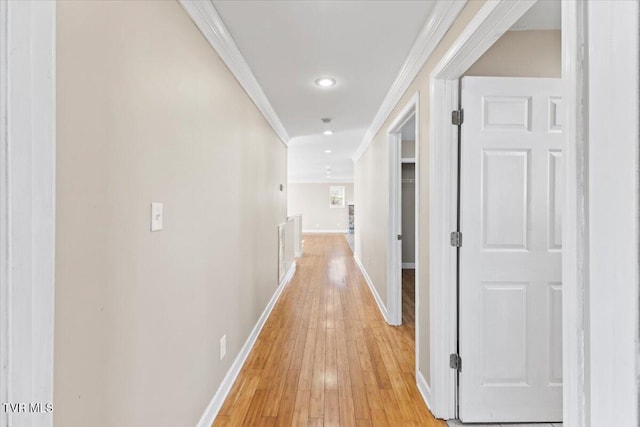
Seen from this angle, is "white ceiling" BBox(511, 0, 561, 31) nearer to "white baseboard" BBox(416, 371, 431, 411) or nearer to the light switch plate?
the light switch plate

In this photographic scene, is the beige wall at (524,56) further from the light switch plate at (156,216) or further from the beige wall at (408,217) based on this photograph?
the beige wall at (408,217)

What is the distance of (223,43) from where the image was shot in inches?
71.7

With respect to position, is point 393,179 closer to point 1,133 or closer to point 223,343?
point 223,343

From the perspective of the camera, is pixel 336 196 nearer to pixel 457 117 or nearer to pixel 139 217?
pixel 457 117

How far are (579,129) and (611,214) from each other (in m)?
0.22

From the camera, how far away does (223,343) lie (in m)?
1.94

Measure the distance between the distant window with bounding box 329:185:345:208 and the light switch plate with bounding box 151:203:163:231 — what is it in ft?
39.0

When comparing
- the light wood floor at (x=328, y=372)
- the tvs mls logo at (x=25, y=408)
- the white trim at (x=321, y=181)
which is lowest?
the light wood floor at (x=328, y=372)

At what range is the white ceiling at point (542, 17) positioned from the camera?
1.52m

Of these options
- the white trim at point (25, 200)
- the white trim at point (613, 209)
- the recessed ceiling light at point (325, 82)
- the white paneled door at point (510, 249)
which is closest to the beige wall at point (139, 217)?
the white trim at point (25, 200)

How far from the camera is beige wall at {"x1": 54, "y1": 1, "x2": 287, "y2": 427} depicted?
80 centimetres

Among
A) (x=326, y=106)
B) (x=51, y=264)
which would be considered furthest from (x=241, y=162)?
(x=51, y=264)

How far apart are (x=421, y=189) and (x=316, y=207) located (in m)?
10.9

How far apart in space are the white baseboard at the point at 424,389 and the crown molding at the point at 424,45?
213 cm
